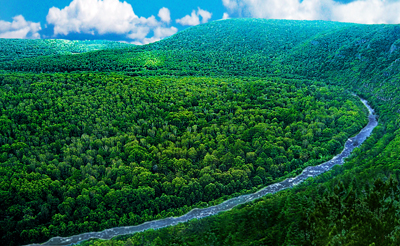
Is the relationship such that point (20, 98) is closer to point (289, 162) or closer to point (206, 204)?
point (206, 204)

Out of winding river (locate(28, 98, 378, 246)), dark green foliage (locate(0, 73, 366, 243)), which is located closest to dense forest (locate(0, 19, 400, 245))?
dark green foliage (locate(0, 73, 366, 243))

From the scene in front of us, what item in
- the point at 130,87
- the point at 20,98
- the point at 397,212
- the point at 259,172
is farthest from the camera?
the point at 130,87

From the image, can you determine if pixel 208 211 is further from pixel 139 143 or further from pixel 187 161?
pixel 139 143

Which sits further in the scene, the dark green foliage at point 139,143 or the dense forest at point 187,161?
the dark green foliage at point 139,143

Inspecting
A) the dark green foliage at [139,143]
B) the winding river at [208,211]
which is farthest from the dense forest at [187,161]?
the winding river at [208,211]

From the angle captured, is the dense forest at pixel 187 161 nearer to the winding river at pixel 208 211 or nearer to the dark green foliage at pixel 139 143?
the dark green foliage at pixel 139 143

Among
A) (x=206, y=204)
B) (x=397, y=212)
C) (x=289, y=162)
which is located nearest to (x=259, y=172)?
(x=289, y=162)

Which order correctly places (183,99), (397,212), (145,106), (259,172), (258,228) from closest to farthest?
(397,212)
(258,228)
(259,172)
(145,106)
(183,99)

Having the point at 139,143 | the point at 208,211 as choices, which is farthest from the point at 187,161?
the point at 139,143

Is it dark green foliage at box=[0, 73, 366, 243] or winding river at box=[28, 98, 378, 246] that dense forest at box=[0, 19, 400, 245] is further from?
winding river at box=[28, 98, 378, 246]
